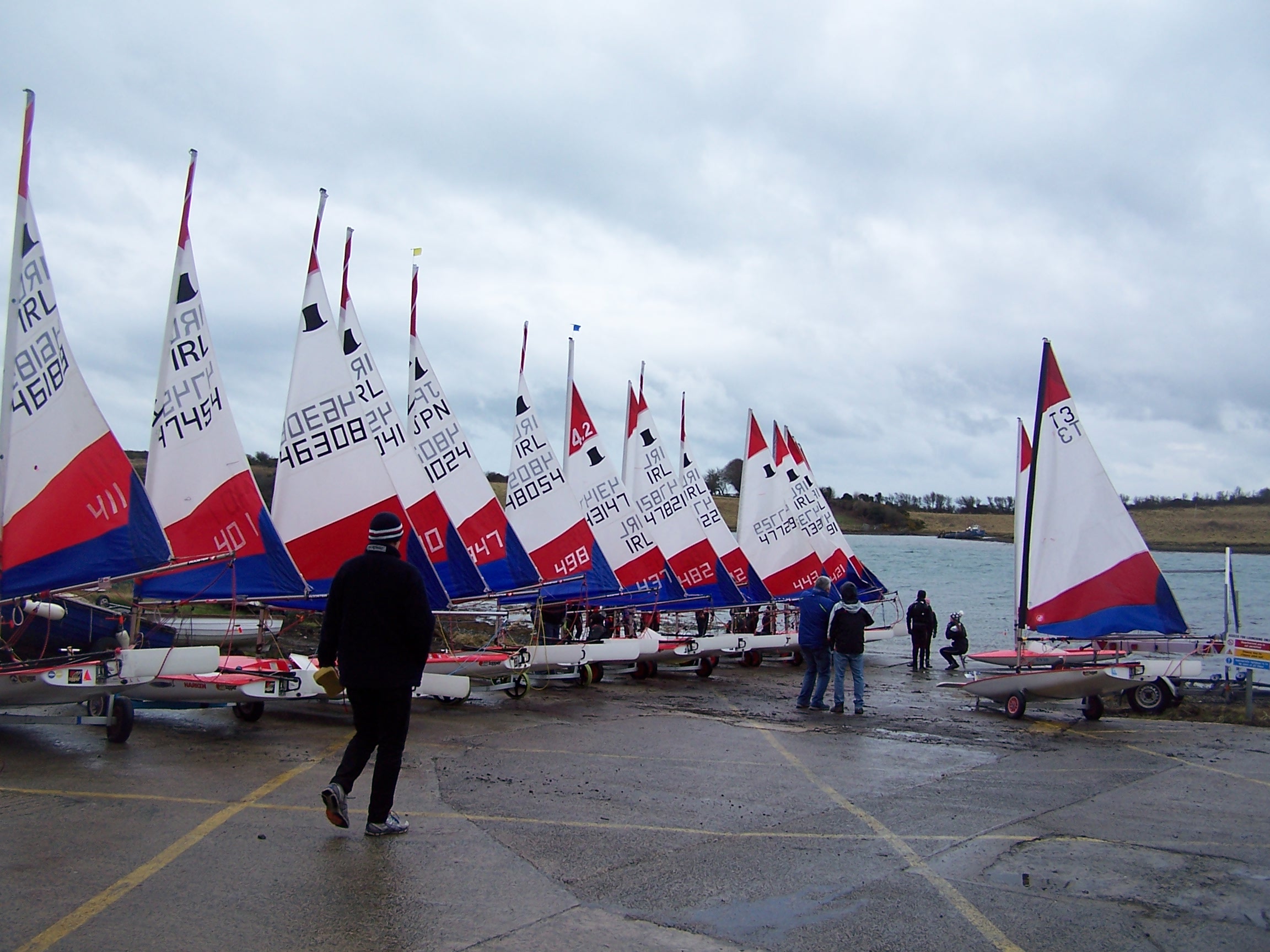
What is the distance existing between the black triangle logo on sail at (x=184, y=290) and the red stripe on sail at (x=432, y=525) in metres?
4.31

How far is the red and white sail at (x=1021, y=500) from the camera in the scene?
13289mm

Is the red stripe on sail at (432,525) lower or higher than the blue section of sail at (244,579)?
higher

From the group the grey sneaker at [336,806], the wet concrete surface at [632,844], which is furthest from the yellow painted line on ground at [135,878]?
the grey sneaker at [336,806]

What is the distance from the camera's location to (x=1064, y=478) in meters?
13.0

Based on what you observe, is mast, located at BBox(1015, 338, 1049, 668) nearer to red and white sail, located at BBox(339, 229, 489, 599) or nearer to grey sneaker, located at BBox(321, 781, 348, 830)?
red and white sail, located at BBox(339, 229, 489, 599)

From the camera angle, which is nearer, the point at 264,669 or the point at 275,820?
the point at 275,820

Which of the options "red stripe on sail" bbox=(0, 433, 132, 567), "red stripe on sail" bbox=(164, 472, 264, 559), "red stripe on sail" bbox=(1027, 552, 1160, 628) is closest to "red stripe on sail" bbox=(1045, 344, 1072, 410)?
"red stripe on sail" bbox=(1027, 552, 1160, 628)

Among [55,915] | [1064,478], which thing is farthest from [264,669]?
[1064,478]

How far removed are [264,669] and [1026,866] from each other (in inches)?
302

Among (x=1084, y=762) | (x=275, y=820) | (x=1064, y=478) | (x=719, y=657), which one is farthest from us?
(x=719, y=657)

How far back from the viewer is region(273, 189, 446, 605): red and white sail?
1198 centimetres

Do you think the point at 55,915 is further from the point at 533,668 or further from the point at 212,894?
the point at 533,668

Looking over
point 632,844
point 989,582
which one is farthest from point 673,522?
point 989,582

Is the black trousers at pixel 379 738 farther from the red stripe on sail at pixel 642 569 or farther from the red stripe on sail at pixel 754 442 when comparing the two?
the red stripe on sail at pixel 754 442
